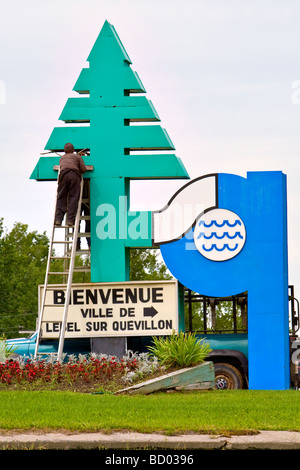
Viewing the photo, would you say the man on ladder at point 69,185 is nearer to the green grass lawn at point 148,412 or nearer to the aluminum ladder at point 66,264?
the aluminum ladder at point 66,264

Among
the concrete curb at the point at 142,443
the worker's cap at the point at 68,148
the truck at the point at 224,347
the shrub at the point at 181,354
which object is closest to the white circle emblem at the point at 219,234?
the truck at the point at 224,347

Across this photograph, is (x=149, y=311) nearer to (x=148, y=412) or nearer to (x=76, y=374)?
(x=76, y=374)

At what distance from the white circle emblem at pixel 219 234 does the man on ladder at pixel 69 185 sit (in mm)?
3050

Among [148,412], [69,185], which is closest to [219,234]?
[69,185]

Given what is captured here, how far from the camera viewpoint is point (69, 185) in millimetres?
19938

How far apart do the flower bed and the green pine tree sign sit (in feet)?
13.7

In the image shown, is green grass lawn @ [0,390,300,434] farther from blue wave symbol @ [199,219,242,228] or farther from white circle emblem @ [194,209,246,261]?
blue wave symbol @ [199,219,242,228]

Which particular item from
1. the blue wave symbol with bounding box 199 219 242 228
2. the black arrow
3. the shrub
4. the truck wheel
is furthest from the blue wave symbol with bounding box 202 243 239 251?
the shrub

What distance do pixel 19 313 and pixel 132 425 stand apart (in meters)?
41.3

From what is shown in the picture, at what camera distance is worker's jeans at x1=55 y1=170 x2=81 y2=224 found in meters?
19.8

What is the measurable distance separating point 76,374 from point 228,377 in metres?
4.49

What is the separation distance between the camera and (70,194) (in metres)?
20.0

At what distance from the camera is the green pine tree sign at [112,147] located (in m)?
20.3

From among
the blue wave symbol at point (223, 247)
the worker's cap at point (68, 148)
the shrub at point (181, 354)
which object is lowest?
the shrub at point (181, 354)
